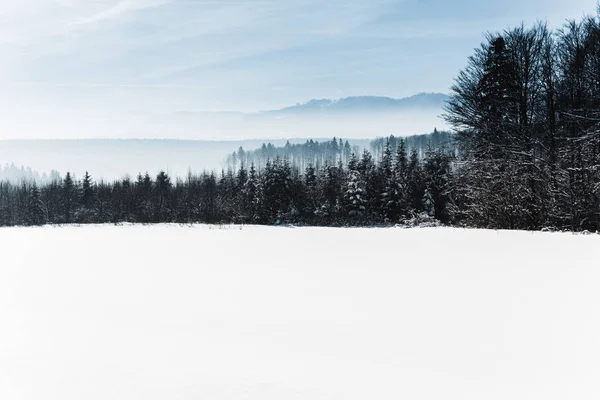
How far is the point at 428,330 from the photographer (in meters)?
4.62

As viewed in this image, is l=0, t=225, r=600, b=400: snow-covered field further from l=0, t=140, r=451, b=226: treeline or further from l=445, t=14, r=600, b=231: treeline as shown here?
l=0, t=140, r=451, b=226: treeline

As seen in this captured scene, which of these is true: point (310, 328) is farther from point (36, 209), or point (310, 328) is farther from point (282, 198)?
point (36, 209)

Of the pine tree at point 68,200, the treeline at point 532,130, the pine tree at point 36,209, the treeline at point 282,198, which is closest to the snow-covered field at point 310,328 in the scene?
the treeline at point 532,130

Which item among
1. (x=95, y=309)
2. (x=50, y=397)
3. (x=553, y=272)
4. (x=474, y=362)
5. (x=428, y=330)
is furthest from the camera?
(x=553, y=272)

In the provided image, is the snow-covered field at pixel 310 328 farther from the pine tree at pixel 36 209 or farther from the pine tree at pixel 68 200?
the pine tree at pixel 68 200

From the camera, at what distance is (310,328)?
4.83 meters

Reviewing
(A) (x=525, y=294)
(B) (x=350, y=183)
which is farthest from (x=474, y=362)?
(B) (x=350, y=183)

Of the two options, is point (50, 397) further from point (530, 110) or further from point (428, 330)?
point (530, 110)

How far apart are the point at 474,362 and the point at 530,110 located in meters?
19.2

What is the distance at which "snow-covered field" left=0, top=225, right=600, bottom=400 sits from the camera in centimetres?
356

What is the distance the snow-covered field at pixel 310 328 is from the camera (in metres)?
3.56

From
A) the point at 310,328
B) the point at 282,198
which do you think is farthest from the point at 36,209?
the point at 310,328

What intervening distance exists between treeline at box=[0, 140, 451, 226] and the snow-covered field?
68.1ft

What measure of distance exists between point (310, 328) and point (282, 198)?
46118 mm
